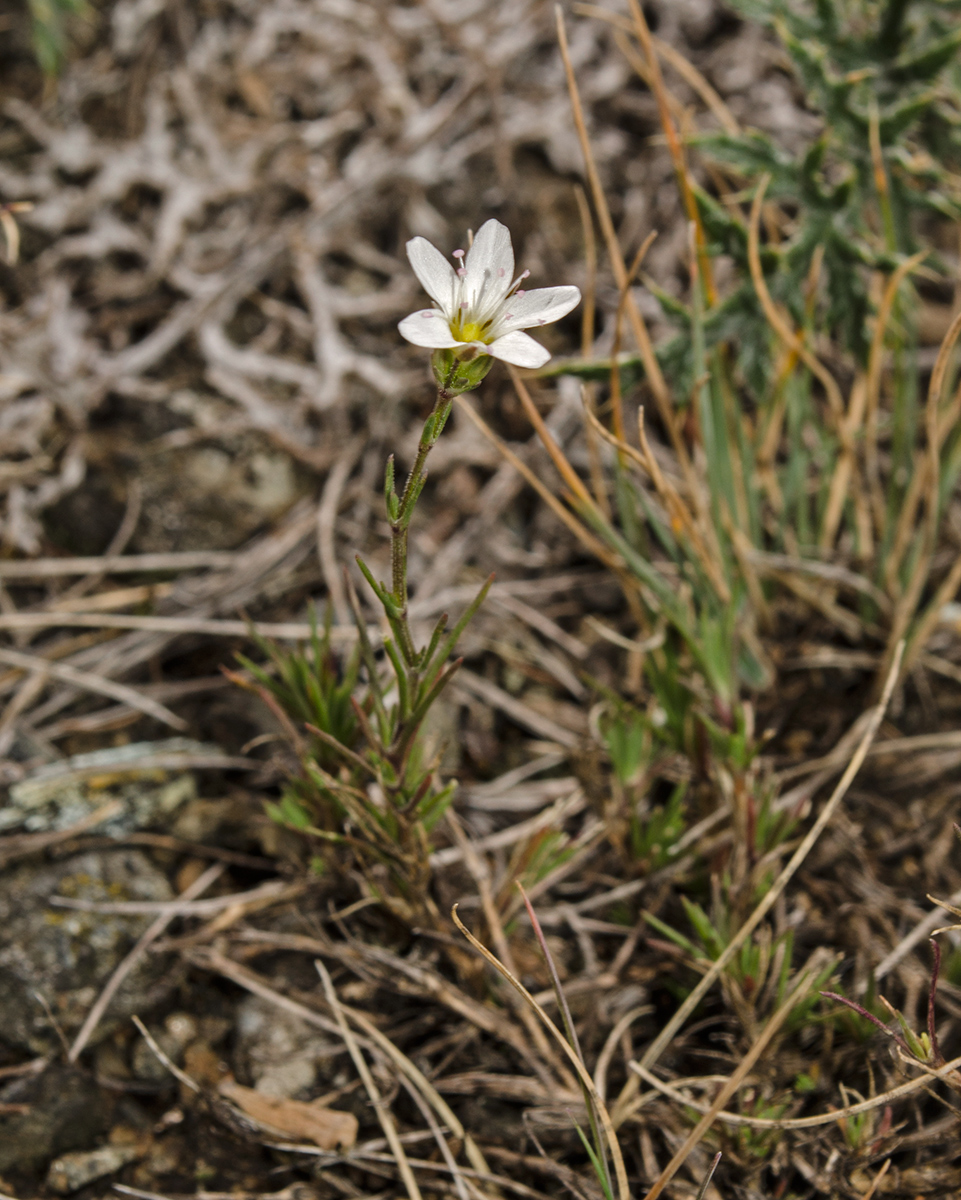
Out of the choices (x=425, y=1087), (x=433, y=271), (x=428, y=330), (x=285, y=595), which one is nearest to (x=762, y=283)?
(x=433, y=271)

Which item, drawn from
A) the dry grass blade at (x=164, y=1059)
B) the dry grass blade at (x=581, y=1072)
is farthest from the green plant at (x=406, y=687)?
the dry grass blade at (x=164, y=1059)

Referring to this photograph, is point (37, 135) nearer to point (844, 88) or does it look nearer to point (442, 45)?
point (442, 45)

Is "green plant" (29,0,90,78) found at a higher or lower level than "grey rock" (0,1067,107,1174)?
higher

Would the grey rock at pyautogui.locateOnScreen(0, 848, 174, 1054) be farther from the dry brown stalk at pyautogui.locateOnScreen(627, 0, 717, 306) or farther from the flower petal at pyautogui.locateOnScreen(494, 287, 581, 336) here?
the dry brown stalk at pyautogui.locateOnScreen(627, 0, 717, 306)

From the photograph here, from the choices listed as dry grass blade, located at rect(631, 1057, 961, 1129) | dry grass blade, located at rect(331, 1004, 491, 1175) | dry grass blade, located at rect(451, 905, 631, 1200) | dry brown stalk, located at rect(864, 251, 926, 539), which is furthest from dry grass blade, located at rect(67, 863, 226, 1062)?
dry brown stalk, located at rect(864, 251, 926, 539)

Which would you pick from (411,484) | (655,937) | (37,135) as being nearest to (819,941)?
(655,937)

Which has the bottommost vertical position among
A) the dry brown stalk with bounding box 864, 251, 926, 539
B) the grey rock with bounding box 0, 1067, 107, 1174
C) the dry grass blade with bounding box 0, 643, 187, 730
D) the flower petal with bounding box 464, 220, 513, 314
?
the grey rock with bounding box 0, 1067, 107, 1174

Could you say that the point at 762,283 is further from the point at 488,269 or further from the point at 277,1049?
the point at 277,1049
